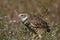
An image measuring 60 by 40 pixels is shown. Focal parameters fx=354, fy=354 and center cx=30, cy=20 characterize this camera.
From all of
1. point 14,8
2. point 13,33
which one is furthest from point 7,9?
point 13,33

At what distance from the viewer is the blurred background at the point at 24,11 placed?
20.0 feet

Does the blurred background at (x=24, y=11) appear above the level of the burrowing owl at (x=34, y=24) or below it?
below

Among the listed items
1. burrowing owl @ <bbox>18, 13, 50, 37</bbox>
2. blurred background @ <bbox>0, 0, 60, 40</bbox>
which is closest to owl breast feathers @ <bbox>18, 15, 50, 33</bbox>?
burrowing owl @ <bbox>18, 13, 50, 37</bbox>

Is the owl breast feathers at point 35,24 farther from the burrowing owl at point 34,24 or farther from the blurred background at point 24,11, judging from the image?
the blurred background at point 24,11

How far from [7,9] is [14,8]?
0.16 meters

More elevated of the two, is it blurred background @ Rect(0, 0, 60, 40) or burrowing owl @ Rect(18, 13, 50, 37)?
burrowing owl @ Rect(18, 13, 50, 37)

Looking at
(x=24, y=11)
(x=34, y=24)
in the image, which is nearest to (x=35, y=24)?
(x=34, y=24)

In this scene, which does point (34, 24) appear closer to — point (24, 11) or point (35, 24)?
point (35, 24)

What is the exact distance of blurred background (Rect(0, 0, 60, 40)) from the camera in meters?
6.09

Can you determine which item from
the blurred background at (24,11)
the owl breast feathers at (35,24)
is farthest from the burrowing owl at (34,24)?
the blurred background at (24,11)

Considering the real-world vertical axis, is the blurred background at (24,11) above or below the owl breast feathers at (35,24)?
below

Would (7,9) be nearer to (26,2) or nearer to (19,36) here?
(26,2)

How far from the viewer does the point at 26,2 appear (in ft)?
27.0

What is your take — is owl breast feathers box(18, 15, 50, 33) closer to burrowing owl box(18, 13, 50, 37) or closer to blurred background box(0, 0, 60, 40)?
burrowing owl box(18, 13, 50, 37)
